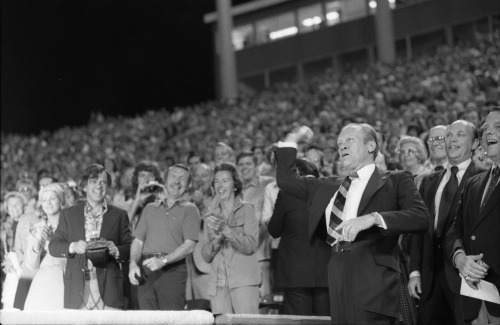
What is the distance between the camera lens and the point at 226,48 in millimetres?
30625

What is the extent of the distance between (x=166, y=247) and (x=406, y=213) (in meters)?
3.00

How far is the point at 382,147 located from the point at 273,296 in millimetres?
2445

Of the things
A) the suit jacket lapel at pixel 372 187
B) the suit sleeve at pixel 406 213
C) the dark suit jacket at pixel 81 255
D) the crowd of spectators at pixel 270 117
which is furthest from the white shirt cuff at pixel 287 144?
the crowd of spectators at pixel 270 117

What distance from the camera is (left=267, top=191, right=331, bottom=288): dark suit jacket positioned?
638 cm

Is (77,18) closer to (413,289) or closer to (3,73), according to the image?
(3,73)

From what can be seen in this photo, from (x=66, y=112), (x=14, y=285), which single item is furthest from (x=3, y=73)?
(x=14, y=285)

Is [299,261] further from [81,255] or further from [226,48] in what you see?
[226,48]

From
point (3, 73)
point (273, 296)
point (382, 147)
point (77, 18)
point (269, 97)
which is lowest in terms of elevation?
point (273, 296)

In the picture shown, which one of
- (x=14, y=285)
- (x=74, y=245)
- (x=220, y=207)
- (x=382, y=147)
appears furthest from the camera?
(x=382, y=147)

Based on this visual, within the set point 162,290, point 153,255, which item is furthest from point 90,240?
point 162,290

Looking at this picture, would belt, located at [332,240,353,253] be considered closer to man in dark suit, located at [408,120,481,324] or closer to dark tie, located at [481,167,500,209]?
dark tie, located at [481,167,500,209]

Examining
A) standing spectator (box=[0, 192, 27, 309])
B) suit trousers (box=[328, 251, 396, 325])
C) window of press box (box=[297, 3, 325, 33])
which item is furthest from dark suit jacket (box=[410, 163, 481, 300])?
window of press box (box=[297, 3, 325, 33])

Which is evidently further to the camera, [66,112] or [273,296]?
[66,112]

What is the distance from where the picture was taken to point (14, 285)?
8180 millimetres
